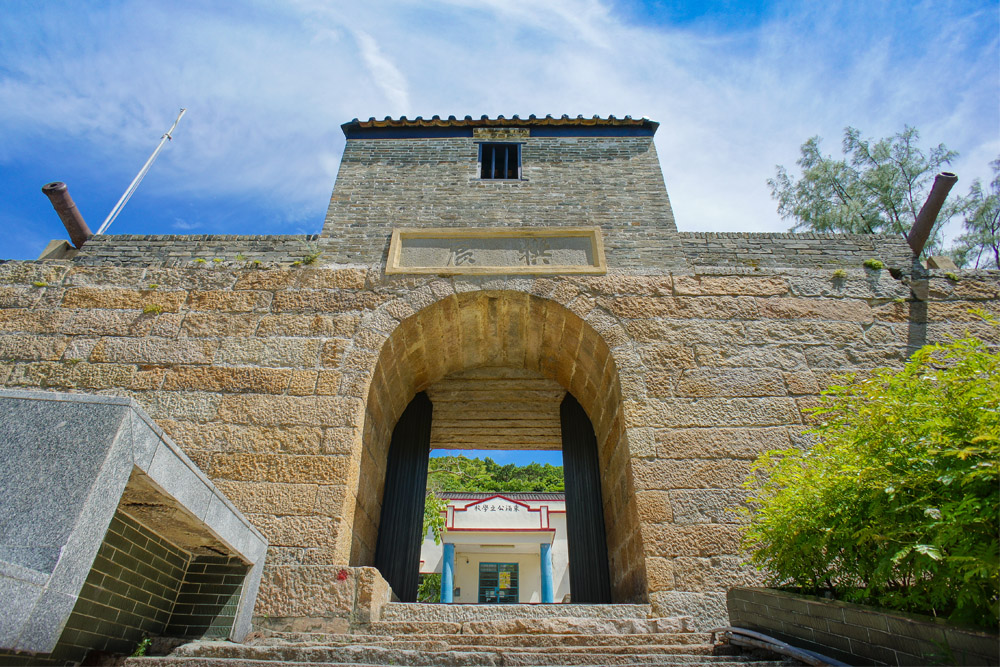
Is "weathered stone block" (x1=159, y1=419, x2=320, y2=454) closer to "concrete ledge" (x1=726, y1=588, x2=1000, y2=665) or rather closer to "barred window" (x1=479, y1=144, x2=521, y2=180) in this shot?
"concrete ledge" (x1=726, y1=588, x2=1000, y2=665)

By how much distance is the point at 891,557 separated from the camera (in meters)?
2.04

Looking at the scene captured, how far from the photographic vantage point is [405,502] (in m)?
6.07

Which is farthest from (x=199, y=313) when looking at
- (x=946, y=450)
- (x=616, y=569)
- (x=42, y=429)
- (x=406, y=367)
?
(x=946, y=450)

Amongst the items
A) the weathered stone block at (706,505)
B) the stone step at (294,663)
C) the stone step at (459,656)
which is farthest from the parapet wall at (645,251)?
the stone step at (294,663)

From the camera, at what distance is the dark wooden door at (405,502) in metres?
5.68

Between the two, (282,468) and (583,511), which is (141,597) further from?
(583,511)

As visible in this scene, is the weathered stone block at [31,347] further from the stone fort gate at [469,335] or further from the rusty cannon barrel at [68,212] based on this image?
the rusty cannon barrel at [68,212]

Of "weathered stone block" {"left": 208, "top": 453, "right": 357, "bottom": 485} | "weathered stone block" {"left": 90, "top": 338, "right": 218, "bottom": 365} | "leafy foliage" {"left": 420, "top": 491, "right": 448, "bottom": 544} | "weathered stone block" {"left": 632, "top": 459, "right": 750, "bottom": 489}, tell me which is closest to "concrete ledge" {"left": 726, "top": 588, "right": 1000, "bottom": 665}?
"weathered stone block" {"left": 632, "top": 459, "right": 750, "bottom": 489}

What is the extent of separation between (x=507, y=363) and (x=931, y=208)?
460 centimetres

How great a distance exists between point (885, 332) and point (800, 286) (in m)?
0.82

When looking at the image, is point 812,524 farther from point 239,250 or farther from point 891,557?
point 239,250

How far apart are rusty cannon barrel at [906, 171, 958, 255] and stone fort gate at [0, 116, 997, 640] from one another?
0.58 ft

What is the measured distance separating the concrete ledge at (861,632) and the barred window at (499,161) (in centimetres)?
518

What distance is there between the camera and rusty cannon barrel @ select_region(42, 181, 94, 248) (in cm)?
576
